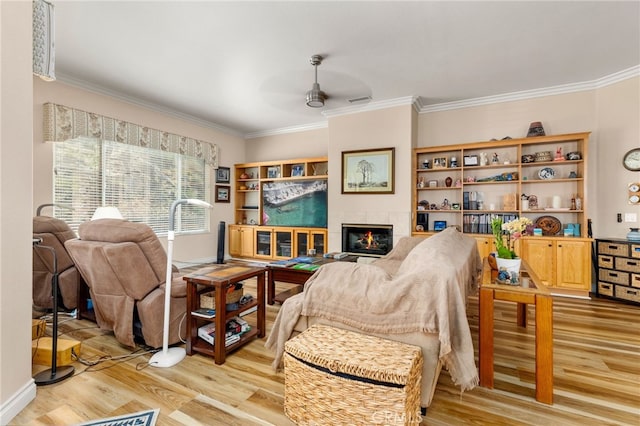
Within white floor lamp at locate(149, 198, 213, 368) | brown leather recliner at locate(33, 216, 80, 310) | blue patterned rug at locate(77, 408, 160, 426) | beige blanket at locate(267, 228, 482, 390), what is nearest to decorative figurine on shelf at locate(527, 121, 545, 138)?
beige blanket at locate(267, 228, 482, 390)

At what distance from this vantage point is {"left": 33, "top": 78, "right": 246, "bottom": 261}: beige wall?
3695 mm

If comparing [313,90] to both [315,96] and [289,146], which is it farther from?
[289,146]

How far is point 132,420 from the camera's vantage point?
152cm

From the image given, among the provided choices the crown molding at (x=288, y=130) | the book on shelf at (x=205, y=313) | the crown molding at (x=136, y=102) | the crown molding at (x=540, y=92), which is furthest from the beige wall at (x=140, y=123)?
the crown molding at (x=540, y=92)

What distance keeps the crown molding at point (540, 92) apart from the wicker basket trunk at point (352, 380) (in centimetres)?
441

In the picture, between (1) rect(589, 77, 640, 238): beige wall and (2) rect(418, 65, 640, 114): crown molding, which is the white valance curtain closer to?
(2) rect(418, 65, 640, 114): crown molding

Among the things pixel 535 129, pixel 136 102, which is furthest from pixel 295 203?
pixel 535 129

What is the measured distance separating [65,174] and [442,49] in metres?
4.94

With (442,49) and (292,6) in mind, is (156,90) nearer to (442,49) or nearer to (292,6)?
(292,6)

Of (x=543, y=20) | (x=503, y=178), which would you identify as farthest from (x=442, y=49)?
(x=503, y=178)

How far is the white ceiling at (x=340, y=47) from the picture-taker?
2574 mm

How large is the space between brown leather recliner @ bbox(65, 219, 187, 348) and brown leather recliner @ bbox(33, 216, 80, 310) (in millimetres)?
869

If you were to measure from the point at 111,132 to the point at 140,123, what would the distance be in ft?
1.73

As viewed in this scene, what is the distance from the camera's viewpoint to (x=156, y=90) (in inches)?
172
